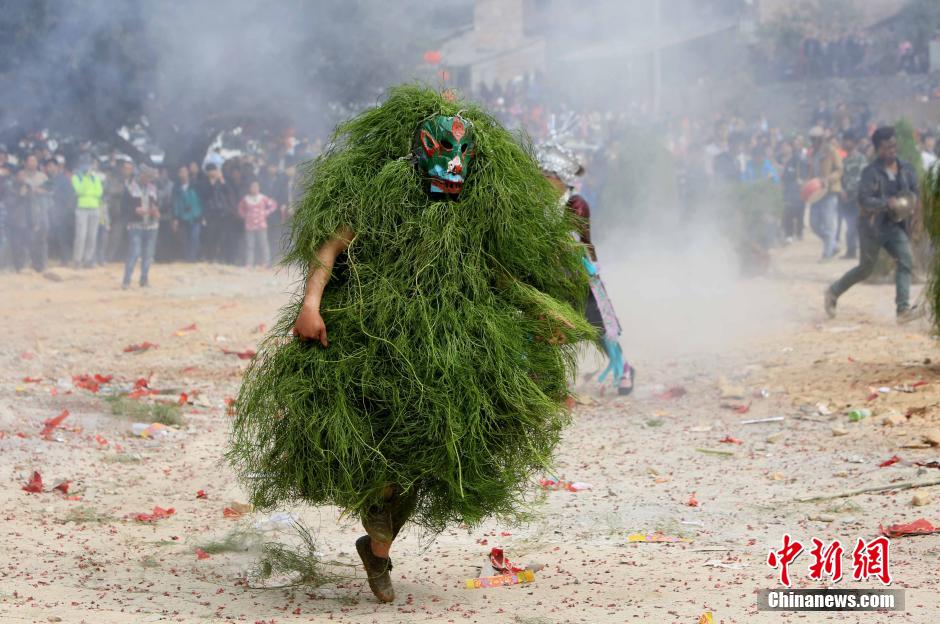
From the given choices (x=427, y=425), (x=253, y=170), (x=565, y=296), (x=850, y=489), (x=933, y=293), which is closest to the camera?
(x=427, y=425)

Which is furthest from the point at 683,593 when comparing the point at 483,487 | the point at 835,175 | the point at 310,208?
the point at 835,175

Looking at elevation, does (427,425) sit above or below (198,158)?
below

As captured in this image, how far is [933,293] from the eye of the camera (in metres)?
8.90

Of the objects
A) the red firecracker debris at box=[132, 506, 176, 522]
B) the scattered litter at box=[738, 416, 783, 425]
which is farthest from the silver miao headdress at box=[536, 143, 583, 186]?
the red firecracker debris at box=[132, 506, 176, 522]

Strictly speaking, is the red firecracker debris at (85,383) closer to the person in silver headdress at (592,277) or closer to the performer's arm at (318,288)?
the person in silver headdress at (592,277)

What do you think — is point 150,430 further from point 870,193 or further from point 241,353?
point 870,193

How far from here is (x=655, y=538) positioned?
5.86 metres

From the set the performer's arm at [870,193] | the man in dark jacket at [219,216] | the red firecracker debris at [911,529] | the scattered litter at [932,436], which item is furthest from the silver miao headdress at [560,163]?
the man in dark jacket at [219,216]

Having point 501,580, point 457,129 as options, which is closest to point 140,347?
point 501,580

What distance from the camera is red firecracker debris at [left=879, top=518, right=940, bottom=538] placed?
5418 mm

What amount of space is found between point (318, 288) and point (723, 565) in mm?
2147

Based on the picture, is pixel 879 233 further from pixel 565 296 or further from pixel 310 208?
pixel 310 208

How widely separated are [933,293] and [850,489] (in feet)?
9.85

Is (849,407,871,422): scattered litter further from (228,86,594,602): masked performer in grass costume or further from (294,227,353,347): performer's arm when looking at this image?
(294,227,353,347): performer's arm
